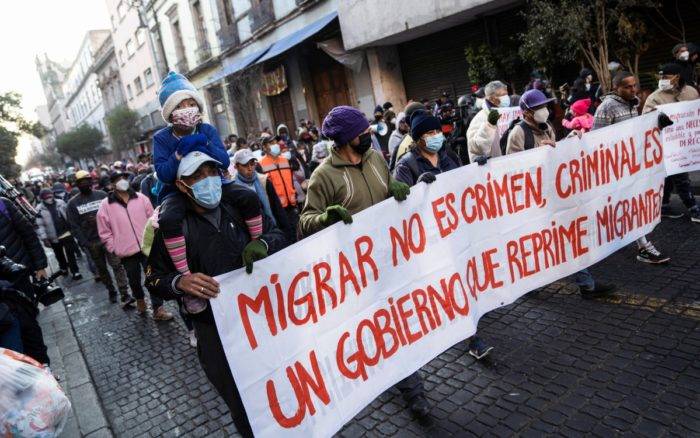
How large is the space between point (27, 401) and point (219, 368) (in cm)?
87

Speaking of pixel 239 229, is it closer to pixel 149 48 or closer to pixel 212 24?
pixel 212 24

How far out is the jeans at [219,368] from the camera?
2.48 metres

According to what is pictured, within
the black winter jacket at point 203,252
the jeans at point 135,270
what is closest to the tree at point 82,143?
the jeans at point 135,270

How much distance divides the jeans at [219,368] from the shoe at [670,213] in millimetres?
5177

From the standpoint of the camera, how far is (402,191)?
2949 millimetres

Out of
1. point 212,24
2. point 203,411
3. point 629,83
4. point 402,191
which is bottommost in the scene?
point 203,411

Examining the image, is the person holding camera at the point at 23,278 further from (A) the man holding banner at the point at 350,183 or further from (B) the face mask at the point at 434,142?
(B) the face mask at the point at 434,142

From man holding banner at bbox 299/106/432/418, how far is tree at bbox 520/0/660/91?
7.28m

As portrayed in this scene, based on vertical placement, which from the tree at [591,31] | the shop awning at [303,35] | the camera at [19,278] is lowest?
the camera at [19,278]

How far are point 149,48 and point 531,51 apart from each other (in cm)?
2831

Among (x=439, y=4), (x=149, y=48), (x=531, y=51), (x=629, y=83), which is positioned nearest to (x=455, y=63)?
(x=439, y=4)

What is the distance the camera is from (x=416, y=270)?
305cm

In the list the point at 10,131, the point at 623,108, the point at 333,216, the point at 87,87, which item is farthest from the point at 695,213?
the point at 87,87

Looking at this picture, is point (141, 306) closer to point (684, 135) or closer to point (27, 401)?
point (27, 401)
